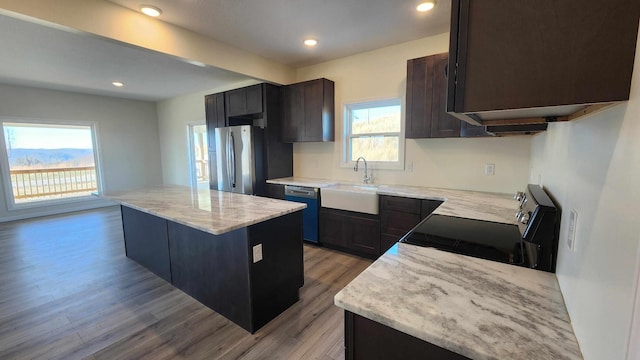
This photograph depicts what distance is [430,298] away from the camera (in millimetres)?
885

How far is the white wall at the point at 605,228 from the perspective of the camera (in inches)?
18.2

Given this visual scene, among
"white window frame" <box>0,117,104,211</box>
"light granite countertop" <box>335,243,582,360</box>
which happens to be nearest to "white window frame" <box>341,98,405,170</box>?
"light granite countertop" <box>335,243,582,360</box>

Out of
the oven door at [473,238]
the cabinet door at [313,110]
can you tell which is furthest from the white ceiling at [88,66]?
the oven door at [473,238]

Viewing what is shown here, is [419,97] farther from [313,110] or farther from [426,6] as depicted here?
[313,110]

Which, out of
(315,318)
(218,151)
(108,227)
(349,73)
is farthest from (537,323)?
(108,227)

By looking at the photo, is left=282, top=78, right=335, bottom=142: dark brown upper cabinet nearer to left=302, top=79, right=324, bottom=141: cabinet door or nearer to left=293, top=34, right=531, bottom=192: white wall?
left=302, top=79, right=324, bottom=141: cabinet door

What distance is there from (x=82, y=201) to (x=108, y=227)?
1.99 meters

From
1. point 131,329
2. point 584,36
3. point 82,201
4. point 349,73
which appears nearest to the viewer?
point 584,36

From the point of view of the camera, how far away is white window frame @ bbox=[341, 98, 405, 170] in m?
3.52

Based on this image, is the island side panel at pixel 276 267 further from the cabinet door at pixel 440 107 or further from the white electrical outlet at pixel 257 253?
the cabinet door at pixel 440 107

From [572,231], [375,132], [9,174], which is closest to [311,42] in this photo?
[375,132]

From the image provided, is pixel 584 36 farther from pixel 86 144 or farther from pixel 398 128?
pixel 86 144

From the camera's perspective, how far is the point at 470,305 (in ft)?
2.78

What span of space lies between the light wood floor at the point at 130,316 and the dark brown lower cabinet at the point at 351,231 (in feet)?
0.46
